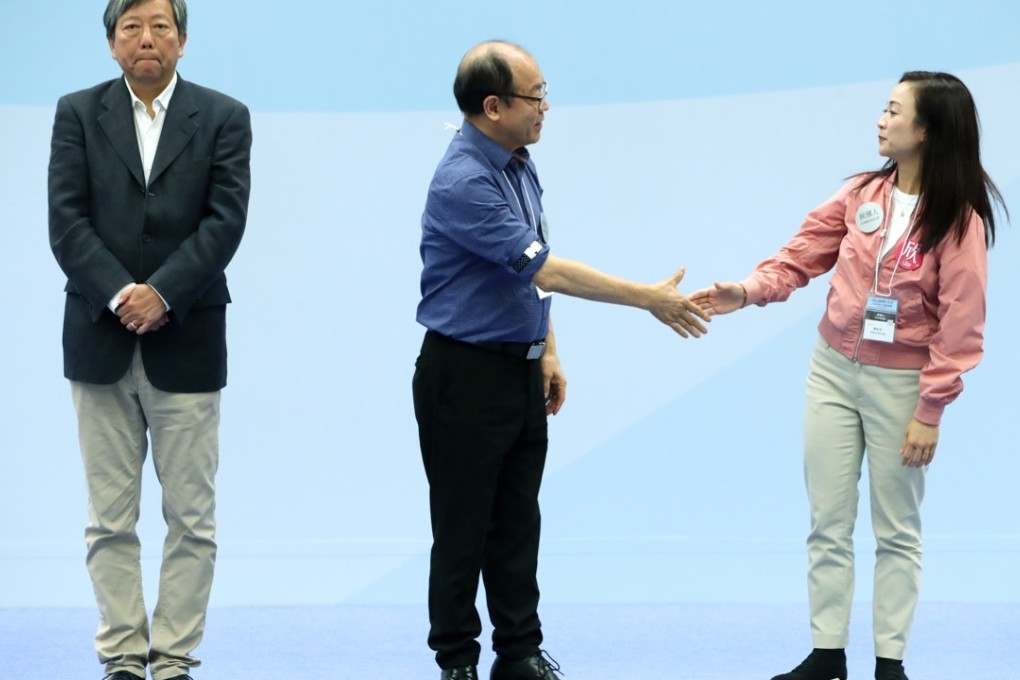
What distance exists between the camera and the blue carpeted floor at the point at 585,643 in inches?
136

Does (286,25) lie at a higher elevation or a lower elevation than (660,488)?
higher

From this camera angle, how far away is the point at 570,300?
443cm

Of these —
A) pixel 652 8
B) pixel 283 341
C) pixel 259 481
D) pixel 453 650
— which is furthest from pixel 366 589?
pixel 652 8

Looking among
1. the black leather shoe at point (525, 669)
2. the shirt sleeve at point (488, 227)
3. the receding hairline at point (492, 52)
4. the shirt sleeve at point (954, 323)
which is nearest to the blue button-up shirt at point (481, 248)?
the shirt sleeve at point (488, 227)

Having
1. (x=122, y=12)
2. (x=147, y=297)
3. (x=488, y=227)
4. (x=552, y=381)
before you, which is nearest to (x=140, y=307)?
(x=147, y=297)

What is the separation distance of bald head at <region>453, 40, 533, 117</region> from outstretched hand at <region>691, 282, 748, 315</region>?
0.67 m

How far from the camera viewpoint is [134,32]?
115 inches

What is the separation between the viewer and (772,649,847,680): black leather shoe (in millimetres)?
3125

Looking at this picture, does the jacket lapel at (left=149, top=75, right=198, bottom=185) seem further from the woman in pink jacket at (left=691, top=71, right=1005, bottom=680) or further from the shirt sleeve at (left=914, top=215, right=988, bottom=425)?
the shirt sleeve at (left=914, top=215, right=988, bottom=425)

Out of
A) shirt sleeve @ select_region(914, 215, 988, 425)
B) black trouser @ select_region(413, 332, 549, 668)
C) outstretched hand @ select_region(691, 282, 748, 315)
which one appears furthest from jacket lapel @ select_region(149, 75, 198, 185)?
shirt sleeve @ select_region(914, 215, 988, 425)

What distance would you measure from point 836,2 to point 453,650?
247 cm

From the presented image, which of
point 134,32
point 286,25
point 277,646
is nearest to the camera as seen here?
point 134,32

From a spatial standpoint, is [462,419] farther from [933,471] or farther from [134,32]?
[933,471]

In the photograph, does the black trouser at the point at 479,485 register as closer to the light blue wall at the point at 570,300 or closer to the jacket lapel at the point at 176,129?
the jacket lapel at the point at 176,129
